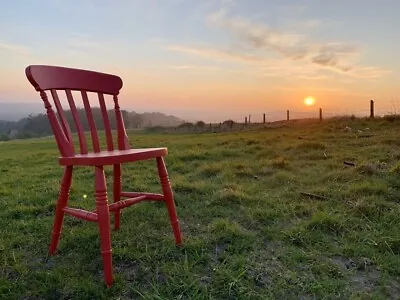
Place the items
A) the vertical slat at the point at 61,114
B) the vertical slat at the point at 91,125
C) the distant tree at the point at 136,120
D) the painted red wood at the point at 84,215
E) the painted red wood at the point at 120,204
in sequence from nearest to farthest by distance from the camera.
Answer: the painted red wood at the point at 84,215
the vertical slat at the point at 61,114
the painted red wood at the point at 120,204
the vertical slat at the point at 91,125
the distant tree at the point at 136,120

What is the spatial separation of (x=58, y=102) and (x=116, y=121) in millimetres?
659

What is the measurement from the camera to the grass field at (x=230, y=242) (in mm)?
2115

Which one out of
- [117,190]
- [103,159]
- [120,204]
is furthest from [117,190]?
[103,159]

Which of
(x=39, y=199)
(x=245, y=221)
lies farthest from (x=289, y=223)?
(x=39, y=199)

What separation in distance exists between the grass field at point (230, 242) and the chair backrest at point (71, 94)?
80cm

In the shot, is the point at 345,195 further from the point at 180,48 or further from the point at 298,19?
the point at 180,48

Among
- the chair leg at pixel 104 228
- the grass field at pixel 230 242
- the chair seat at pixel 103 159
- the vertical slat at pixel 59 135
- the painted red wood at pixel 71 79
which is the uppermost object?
the painted red wood at pixel 71 79

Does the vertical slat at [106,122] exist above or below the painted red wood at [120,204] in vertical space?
above

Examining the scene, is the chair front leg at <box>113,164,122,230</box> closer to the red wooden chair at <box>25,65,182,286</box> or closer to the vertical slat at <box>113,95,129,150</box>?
the red wooden chair at <box>25,65,182,286</box>

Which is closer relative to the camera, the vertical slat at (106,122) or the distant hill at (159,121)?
the vertical slat at (106,122)

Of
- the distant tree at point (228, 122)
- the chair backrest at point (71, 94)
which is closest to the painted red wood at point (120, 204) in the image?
the chair backrest at point (71, 94)

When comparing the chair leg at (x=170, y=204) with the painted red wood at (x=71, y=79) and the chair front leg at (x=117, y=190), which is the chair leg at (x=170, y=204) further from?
the painted red wood at (x=71, y=79)

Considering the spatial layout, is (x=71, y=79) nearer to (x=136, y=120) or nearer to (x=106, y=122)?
(x=106, y=122)

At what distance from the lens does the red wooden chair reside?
2.16 meters
